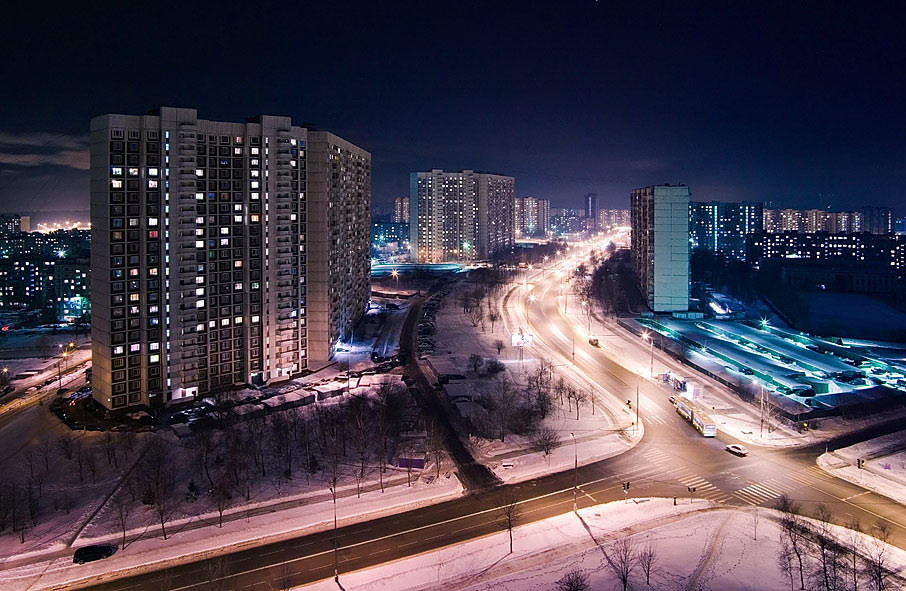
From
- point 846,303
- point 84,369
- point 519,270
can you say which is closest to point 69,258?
point 84,369

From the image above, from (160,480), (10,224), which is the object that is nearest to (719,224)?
(160,480)

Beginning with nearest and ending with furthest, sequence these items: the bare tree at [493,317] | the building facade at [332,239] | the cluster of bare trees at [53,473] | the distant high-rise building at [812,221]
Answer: the cluster of bare trees at [53,473] < the building facade at [332,239] < the bare tree at [493,317] < the distant high-rise building at [812,221]

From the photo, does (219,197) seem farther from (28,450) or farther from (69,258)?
(69,258)

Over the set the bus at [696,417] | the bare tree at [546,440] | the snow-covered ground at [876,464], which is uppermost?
the bus at [696,417]

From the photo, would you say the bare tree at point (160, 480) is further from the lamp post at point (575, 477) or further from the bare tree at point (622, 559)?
the bare tree at point (622, 559)

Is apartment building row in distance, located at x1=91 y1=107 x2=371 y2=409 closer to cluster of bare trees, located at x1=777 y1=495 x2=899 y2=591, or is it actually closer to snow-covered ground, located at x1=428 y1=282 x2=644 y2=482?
snow-covered ground, located at x1=428 y1=282 x2=644 y2=482

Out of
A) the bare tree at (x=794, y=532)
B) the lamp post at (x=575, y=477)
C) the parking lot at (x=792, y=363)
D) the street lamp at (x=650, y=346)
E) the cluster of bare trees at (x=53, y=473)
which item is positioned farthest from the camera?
the street lamp at (x=650, y=346)

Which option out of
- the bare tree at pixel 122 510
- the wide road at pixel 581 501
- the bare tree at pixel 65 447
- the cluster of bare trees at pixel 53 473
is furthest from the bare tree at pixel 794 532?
the bare tree at pixel 65 447
